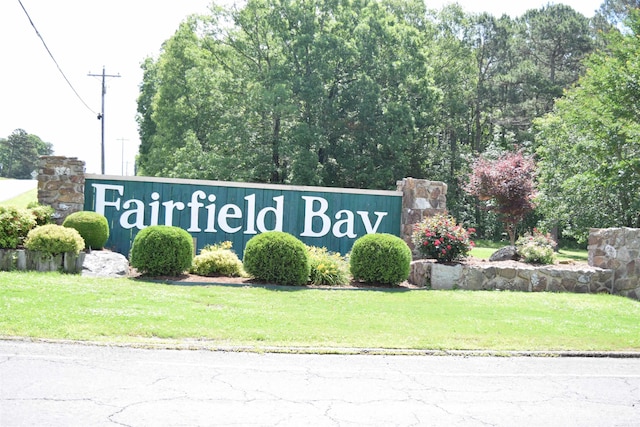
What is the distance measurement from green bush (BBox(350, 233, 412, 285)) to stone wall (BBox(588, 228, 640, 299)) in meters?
4.60

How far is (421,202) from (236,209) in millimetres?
4642

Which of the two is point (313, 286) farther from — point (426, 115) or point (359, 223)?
point (426, 115)

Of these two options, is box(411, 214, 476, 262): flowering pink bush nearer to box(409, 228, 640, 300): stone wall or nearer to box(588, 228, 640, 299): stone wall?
box(409, 228, 640, 300): stone wall

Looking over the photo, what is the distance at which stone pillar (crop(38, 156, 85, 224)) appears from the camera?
46.2ft

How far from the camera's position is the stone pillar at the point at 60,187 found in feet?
46.2

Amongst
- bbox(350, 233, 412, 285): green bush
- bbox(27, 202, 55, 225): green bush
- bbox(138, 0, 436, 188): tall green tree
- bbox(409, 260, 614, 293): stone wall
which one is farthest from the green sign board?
bbox(138, 0, 436, 188): tall green tree

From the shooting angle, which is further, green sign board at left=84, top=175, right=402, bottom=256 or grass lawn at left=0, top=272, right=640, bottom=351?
green sign board at left=84, top=175, right=402, bottom=256

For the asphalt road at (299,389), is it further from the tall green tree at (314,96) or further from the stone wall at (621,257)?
the tall green tree at (314,96)

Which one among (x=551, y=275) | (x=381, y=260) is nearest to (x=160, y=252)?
(x=381, y=260)

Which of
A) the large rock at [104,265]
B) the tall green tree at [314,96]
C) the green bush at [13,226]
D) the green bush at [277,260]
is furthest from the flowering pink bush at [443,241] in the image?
the tall green tree at [314,96]

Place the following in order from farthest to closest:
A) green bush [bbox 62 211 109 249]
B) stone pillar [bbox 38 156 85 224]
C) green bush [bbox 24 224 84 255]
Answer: stone pillar [bbox 38 156 85 224] → green bush [bbox 62 211 109 249] → green bush [bbox 24 224 84 255]

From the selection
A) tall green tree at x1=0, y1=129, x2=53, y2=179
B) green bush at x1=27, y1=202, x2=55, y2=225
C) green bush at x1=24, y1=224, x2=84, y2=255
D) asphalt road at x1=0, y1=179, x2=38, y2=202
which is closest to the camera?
green bush at x1=24, y1=224, x2=84, y2=255

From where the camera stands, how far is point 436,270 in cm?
1309

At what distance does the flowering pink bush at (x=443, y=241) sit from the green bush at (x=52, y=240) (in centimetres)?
717
